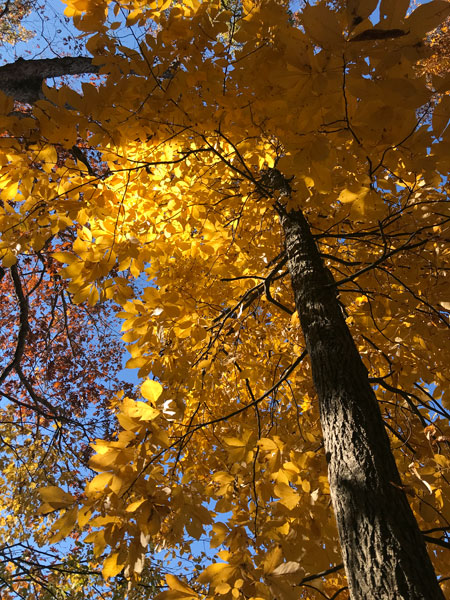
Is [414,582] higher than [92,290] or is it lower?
lower

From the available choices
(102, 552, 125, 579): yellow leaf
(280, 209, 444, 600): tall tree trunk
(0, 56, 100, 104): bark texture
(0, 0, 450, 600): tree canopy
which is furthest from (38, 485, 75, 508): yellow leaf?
(0, 56, 100, 104): bark texture

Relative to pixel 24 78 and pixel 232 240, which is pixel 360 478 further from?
pixel 24 78

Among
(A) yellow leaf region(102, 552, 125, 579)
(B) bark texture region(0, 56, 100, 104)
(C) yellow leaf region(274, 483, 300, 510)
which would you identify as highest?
(B) bark texture region(0, 56, 100, 104)

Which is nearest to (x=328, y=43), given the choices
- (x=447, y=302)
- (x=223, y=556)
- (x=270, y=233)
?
(x=447, y=302)

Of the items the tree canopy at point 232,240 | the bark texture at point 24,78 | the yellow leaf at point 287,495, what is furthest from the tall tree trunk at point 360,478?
the bark texture at point 24,78

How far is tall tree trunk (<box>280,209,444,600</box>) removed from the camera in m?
1.01

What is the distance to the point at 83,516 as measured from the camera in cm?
113

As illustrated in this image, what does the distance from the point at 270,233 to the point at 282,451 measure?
1.72 m

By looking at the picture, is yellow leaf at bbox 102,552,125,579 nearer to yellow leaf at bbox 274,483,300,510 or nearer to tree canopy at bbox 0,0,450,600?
tree canopy at bbox 0,0,450,600

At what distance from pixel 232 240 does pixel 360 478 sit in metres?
1.39

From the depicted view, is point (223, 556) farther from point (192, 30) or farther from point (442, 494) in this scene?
point (192, 30)

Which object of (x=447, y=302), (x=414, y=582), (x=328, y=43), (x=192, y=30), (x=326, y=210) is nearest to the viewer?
(x=328, y=43)

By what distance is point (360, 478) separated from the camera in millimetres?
1199

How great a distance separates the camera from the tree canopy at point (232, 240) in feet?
3.22
